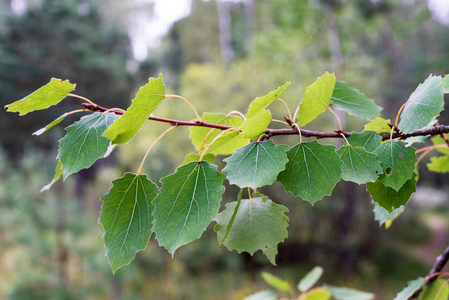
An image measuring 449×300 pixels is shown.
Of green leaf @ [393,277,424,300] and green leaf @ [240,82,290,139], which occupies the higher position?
green leaf @ [240,82,290,139]

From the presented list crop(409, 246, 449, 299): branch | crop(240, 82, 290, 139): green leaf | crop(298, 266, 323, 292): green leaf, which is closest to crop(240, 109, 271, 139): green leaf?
crop(240, 82, 290, 139): green leaf

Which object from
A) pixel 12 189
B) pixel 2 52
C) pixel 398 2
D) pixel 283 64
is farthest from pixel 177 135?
pixel 2 52

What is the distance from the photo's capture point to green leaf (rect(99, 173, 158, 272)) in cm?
37

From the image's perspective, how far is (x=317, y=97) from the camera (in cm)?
37

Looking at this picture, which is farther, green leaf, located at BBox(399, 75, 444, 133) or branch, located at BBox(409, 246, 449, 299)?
branch, located at BBox(409, 246, 449, 299)

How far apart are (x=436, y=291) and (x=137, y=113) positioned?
50 cm

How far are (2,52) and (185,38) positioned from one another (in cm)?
557

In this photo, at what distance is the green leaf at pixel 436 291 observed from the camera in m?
0.53

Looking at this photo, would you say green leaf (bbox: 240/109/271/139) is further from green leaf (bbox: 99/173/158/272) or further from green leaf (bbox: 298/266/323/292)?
green leaf (bbox: 298/266/323/292)

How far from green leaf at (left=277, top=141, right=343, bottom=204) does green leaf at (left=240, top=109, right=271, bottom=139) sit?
1.7 inches

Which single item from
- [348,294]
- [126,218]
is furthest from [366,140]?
[348,294]

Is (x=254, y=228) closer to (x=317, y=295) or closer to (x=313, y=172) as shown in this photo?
(x=313, y=172)

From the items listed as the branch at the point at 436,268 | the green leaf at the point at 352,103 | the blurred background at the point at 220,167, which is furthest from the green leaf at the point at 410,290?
the blurred background at the point at 220,167

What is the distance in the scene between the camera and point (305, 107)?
378 millimetres
